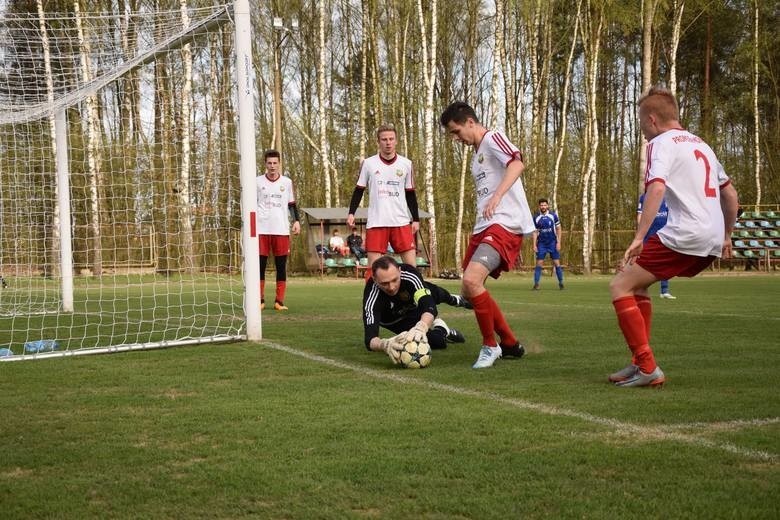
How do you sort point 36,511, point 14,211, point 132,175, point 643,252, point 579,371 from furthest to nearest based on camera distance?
1. point 132,175
2. point 14,211
3. point 579,371
4. point 643,252
5. point 36,511

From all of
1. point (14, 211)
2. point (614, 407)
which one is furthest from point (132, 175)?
point (614, 407)

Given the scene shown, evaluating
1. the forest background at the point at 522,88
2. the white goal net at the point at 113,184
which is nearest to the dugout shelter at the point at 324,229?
the forest background at the point at 522,88

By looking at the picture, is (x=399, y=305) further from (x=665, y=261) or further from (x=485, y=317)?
Answer: (x=665, y=261)

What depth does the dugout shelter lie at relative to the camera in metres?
27.5

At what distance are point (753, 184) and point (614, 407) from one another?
36.0 meters

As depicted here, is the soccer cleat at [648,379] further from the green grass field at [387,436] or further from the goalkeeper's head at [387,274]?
the goalkeeper's head at [387,274]

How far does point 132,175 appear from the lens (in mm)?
20047

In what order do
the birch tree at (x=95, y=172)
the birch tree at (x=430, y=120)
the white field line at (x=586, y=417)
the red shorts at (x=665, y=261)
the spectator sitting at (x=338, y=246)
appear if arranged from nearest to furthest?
the white field line at (x=586, y=417), the red shorts at (x=665, y=261), the birch tree at (x=95, y=172), the spectator sitting at (x=338, y=246), the birch tree at (x=430, y=120)

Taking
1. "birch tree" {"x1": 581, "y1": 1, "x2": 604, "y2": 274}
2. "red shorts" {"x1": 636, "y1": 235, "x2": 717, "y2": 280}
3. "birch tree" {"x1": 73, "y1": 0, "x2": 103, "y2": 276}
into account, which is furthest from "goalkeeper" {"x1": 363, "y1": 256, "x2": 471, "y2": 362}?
"birch tree" {"x1": 581, "y1": 1, "x2": 604, "y2": 274}

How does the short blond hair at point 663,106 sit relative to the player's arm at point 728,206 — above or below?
above

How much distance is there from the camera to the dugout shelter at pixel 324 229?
90.4 ft

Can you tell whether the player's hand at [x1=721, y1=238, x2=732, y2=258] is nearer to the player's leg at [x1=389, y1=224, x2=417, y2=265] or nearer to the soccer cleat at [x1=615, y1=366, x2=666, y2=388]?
the soccer cleat at [x1=615, y1=366, x2=666, y2=388]

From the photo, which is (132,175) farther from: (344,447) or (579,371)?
(344,447)

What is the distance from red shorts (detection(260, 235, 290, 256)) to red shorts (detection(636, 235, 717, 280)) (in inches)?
324
